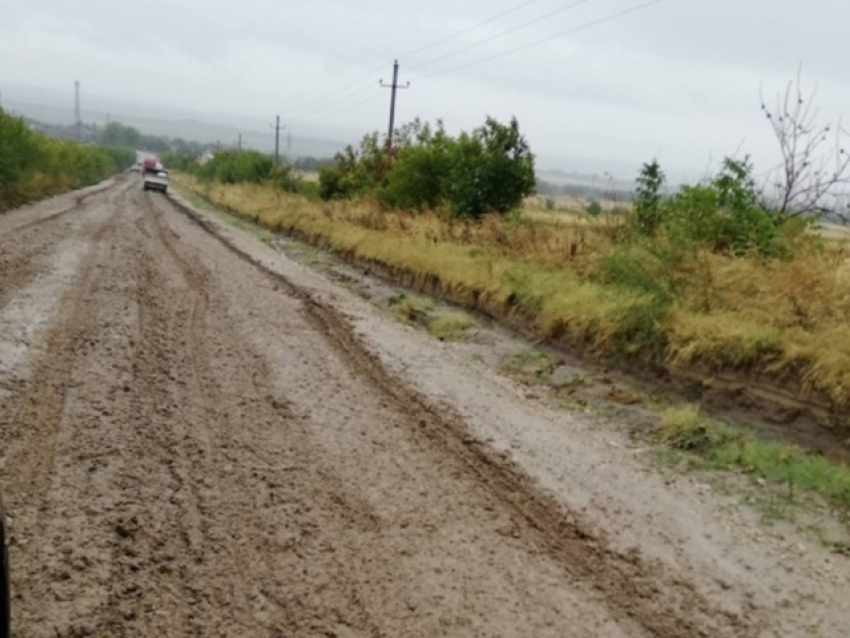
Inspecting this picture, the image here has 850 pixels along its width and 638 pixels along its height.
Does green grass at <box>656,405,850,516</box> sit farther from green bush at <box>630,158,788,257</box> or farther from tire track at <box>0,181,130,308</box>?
tire track at <box>0,181,130,308</box>

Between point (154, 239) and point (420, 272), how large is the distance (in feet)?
22.6

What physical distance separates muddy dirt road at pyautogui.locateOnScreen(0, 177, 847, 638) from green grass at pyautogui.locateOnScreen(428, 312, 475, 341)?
2.94 metres

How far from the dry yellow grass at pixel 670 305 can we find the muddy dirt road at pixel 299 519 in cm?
216

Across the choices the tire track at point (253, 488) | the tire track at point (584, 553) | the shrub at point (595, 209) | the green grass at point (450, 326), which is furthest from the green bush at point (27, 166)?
the tire track at point (584, 553)

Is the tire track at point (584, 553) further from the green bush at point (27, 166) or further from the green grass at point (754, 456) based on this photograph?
the green bush at point (27, 166)

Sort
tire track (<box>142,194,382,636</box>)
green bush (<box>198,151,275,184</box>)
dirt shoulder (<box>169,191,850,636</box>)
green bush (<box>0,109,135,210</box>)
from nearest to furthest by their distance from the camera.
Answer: tire track (<box>142,194,382,636</box>) → dirt shoulder (<box>169,191,850,636</box>) → green bush (<box>0,109,135,210</box>) → green bush (<box>198,151,275,184</box>)

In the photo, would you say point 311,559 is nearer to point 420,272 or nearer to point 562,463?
point 562,463

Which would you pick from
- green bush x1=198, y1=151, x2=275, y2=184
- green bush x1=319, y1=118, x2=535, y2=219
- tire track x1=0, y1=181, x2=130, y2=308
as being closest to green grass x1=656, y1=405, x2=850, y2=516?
tire track x1=0, y1=181, x2=130, y2=308

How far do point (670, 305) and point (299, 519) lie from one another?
5.93 metres

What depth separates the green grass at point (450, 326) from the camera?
10461 millimetres

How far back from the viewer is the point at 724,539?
445 cm

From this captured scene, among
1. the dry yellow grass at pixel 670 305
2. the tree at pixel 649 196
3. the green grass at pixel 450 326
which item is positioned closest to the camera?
the dry yellow grass at pixel 670 305

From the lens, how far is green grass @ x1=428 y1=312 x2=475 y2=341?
10461 millimetres

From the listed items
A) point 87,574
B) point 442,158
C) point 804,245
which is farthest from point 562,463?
point 442,158
